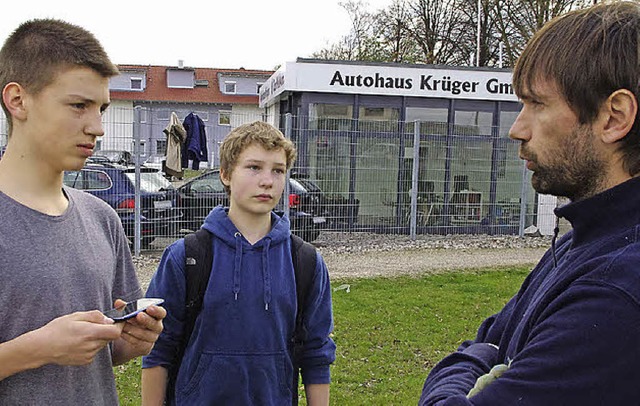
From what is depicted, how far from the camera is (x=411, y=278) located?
31.0ft

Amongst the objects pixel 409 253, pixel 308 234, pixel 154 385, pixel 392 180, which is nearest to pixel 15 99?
pixel 154 385

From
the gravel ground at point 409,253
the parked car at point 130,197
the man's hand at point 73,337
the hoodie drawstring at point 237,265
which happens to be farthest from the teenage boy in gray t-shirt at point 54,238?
the parked car at point 130,197

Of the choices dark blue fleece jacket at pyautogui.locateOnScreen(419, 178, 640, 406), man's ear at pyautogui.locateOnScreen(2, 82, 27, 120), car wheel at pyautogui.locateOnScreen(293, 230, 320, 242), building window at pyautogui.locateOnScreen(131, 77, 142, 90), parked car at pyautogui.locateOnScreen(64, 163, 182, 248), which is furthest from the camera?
building window at pyautogui.locateOnScreen(131, 77, 142, 90)

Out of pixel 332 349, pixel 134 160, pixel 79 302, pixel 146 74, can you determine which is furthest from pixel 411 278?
pixel 146 74

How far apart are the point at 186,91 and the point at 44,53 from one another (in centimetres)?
5243

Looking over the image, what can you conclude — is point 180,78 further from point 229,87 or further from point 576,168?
point 576,168

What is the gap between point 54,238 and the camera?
6.57 ft

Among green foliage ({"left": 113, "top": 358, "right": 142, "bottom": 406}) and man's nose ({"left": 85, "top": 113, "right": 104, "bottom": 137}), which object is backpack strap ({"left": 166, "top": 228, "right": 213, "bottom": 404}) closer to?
man's nose ({"left": 85, "top": 113, "right": 104, "bottom": 137})

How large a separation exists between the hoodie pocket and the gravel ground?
262 inches

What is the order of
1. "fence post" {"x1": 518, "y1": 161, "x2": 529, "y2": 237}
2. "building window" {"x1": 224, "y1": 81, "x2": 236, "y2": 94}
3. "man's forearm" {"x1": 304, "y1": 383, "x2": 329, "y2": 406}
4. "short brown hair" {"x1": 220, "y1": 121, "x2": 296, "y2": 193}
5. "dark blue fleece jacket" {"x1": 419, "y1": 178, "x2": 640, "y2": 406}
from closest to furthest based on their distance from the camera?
"dark blue fleece jacket" {"x1": 419, "y1": 178, "x2": 640, "y2": 406}
"man's forearm" {"x1": 304, "y1": 383, "x2": 329, "y2": 406}
"short brown hair" {"x1": 220, "y1": 121, "x2": 296, "y2": 193}
"fence post" {"x1": 518, "y1": 161, "x2": 529, "y2": 237}
"building window" {"x1": 224, "y1": 81, "x2": 236, "y2": 94}

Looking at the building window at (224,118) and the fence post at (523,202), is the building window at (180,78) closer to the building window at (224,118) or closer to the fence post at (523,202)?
the building window at (224,118)

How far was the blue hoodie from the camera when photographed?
2553mm

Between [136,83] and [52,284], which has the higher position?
[136,83]

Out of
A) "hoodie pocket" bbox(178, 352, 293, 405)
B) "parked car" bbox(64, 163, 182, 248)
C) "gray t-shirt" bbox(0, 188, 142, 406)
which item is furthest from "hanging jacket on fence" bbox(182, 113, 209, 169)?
"gray t-shirt" bbox(0, 188, 142, 406)
